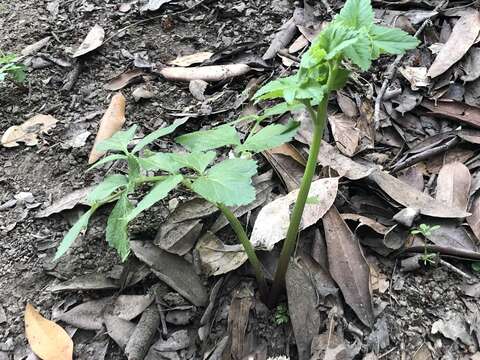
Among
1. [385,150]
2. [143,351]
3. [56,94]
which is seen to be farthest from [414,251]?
[56,94]

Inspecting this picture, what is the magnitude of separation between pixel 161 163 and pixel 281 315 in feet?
1.82

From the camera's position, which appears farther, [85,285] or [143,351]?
[85,285]

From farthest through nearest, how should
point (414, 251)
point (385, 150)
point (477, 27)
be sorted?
point (477, 27) → point (385, 150) → point (414, 251)

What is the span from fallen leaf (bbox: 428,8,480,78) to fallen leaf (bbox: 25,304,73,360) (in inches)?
57.4

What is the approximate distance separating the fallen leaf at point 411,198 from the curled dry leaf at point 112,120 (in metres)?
0.94

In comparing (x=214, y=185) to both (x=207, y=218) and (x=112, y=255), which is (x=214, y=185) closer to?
(x=207, y=218)

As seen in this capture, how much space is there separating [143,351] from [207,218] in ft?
1.39

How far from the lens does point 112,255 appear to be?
5.34 feet

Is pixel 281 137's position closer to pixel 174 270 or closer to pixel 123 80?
pixel 174 270

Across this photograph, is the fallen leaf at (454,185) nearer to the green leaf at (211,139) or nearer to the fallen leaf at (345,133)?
the fallen leaf at (345,133)

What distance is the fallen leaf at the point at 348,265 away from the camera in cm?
145

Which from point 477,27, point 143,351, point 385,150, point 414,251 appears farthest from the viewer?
point 477,27

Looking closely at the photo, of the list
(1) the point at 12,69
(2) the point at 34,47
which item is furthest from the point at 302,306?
(2) the point at 34,47

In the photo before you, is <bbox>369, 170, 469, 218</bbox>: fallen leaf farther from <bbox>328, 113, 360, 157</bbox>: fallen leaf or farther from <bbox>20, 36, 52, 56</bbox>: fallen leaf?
<bbox>20, 36, 52, 56</bbox>: fallen leaf
